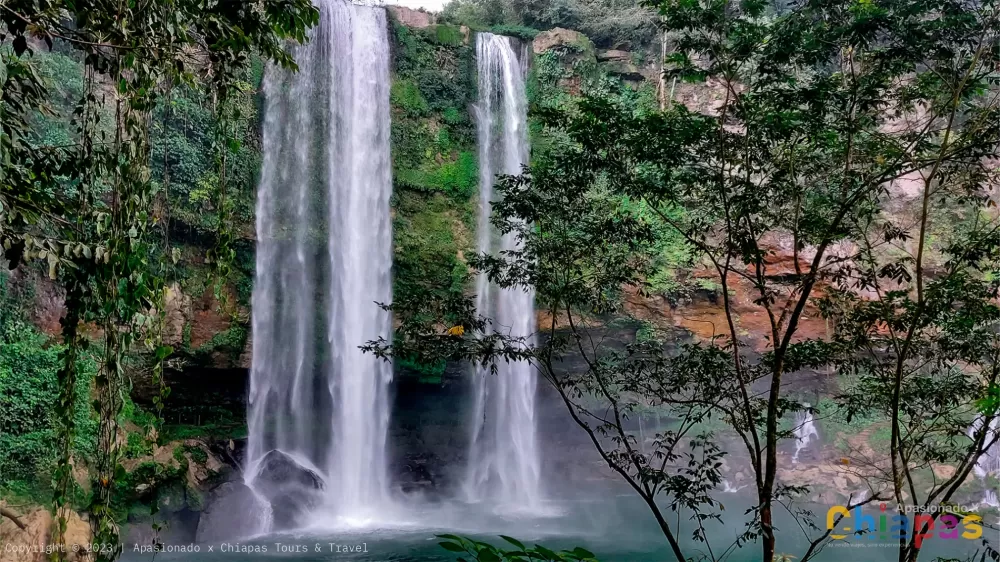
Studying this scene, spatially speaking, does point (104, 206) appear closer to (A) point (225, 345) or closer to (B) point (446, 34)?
(A) point (225, 345)

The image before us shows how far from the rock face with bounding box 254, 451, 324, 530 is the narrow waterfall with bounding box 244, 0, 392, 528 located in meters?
0.07

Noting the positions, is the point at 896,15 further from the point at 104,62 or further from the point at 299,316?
the point at 299,316

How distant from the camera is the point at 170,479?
11938 millimetres

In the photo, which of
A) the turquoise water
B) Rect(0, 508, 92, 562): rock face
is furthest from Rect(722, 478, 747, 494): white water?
Rect(0, 508, 92, 562): rock face

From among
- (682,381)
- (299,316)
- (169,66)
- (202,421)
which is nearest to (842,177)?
(682,381)

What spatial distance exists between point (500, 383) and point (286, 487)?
5.37 meters

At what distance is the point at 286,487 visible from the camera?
1328cm

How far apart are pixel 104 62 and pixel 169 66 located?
1.13ft

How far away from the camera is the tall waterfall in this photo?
15867 millimetres

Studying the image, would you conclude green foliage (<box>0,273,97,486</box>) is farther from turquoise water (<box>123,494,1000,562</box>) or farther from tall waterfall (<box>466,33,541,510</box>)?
tall waterfall (<box>466,33,541,510</box>)

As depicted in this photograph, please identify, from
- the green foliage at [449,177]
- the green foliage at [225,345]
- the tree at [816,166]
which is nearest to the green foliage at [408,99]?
the green foliage at [449,177]

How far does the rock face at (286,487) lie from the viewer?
41.2ft

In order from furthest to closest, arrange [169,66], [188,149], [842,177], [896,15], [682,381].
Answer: [188,149] → [682,381] → [842,177] → [896,15] → [169,66]

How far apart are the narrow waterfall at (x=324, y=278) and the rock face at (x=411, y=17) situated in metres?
1.27
